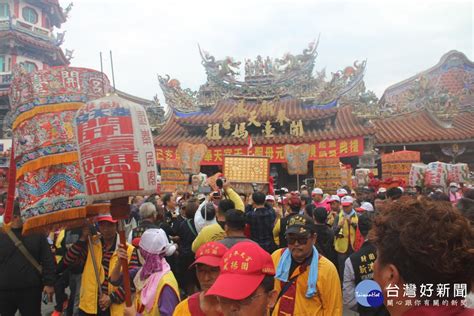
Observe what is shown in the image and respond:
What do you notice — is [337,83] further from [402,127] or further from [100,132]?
[100,132]

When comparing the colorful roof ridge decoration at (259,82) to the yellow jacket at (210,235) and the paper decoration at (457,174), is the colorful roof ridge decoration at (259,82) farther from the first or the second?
the yellow jacket at (210,235)

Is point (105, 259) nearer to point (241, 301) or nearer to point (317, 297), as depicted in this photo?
point (317, 297)

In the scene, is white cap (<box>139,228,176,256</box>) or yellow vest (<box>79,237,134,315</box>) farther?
yellow vest (<box>79,237,134,315</box>)

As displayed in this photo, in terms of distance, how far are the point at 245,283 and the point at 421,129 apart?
54.5 ft

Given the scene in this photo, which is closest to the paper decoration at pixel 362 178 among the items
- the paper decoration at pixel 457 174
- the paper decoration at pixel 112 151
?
the paper decoration at pixel 457 174

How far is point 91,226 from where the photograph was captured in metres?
3.55

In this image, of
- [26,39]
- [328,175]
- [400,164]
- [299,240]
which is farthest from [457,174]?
[26,39]

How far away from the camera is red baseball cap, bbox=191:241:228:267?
90.1 inches

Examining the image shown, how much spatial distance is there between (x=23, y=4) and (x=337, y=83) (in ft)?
58.4

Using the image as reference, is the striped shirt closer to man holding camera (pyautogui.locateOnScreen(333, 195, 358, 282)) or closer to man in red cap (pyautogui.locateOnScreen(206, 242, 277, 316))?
man in red cap (pyautogui.locateOnScreen(206, 242, 277, 316))

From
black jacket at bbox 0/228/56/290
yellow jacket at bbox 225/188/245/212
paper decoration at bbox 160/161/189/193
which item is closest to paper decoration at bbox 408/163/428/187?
paper decoration at bbox 160/161/189/193

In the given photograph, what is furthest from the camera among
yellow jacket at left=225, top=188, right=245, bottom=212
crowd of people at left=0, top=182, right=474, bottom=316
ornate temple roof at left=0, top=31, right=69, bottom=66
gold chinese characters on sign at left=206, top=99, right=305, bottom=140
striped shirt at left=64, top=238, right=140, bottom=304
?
ornate temple roof at left=0, top=31, right=69, bottom=66

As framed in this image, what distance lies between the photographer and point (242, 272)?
1793 mm

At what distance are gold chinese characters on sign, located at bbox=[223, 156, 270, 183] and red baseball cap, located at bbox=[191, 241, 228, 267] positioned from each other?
5.97 metres
